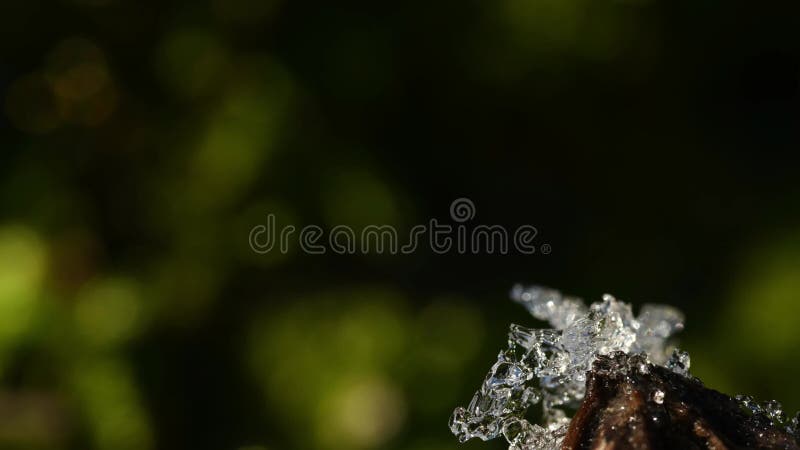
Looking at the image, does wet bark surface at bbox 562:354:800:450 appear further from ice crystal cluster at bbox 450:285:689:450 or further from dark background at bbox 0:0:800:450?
dark background at bbox 0:0:800:450

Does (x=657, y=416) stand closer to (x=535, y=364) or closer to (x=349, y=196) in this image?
(x=535, y=364)

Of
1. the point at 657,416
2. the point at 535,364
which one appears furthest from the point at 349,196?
the point at 657,416

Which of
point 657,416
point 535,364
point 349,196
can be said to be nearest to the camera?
point 657,416

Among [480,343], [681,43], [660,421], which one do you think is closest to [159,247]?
[480,343]

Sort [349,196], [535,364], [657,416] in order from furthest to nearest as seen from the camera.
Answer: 1. [349,196]
2. [535,364]
3. [657,416]

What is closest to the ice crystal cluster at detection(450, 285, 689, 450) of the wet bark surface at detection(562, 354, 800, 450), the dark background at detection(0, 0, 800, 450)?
the wet bark surface at detection(562, 354, 800, 450)

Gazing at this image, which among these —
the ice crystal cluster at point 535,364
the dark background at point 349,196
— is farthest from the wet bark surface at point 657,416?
the dark background at point 349,196

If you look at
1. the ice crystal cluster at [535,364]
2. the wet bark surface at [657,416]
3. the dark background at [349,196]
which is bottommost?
the wet bark surface at [657,416]

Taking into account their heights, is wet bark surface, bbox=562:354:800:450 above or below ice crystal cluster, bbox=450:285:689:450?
below

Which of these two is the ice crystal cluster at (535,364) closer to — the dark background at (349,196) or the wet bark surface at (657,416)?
the wet bark surface at (657,416)
